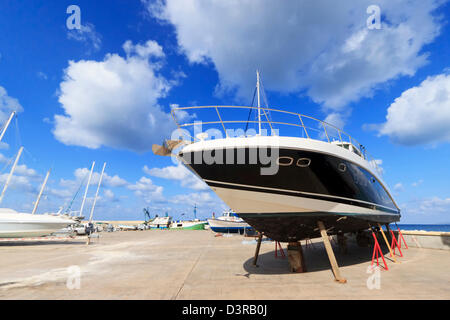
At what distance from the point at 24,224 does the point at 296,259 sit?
70.1ft

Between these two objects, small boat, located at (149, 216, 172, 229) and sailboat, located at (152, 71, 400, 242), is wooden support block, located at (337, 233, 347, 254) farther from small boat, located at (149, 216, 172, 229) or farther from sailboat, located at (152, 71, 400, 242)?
small boat, located at (149, 216, 172, 229)

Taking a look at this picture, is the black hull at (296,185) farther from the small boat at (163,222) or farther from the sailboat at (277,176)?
the small boat at (163,222)

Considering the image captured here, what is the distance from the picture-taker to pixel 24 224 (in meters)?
17.5

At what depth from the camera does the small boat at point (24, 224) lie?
16859mm

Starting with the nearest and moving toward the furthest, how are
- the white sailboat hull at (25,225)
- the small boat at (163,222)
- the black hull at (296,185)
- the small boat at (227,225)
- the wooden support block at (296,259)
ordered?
1. the black hull at (296,185)
2. the wooden support block at (296,259)
3. the white sailboat hull at (25,225)
4. the small boat at (227,225)
5. the small boat at (163,222)

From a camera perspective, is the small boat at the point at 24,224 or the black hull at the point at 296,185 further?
the small boat at the point at 24,224

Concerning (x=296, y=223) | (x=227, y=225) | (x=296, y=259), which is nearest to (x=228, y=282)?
(x=296, y=259)

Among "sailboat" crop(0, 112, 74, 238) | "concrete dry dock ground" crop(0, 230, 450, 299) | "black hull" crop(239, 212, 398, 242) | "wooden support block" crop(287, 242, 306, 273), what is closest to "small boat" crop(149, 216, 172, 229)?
"sailboat" crop(0, 112, 74, 238)

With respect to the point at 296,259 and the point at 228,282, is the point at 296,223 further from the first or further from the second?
the point at 228,282

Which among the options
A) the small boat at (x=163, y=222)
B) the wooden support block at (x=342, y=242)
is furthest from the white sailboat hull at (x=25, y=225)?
the small boat at (x=163, y=222)

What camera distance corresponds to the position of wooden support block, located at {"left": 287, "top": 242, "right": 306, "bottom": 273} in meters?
6.84

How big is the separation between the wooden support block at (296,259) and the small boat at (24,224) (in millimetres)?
20532

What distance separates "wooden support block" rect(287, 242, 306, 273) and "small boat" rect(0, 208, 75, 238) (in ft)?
67.4

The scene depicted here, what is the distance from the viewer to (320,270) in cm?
700
